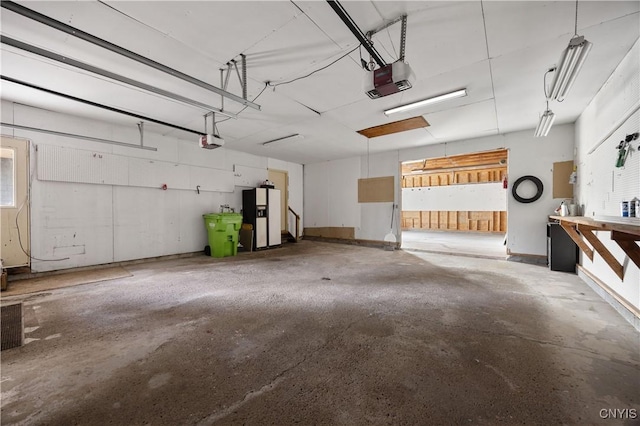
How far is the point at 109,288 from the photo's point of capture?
3588 mm

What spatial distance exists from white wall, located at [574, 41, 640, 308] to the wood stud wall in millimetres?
6046

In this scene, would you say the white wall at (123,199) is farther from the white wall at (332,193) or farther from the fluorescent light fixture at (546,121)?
the fluorescent light fixture at (546,121)

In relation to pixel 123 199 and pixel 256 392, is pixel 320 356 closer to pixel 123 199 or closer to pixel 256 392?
pixel 256 392

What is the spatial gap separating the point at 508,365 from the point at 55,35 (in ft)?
16.3

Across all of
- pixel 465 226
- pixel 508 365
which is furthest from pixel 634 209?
pixel 465 226

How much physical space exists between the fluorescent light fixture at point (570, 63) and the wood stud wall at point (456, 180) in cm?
794

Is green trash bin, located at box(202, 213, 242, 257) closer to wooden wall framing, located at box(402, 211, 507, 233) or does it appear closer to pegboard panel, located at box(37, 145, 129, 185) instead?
pegboard panel, located at box(37, 145, 129, 185)

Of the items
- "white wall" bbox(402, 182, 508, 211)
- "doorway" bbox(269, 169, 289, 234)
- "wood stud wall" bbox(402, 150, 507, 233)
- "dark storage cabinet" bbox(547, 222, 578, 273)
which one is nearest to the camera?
"dark storage cabinet" bbox(547, 222, 578, 273)

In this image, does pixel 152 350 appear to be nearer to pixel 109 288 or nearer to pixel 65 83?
pixel 109 288

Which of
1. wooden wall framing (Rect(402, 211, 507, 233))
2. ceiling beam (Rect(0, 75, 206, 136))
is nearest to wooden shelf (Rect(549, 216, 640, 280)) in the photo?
ceiling beam (Rect(0, 75, 206, 136))

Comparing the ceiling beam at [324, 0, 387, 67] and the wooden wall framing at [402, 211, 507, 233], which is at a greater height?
the ceiling beam at [324, 0, 387, 67]

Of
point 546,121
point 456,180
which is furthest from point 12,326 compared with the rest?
point 456,180

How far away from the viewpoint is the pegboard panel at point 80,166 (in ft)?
14.1

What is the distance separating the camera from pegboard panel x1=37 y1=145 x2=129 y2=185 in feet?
14.1
